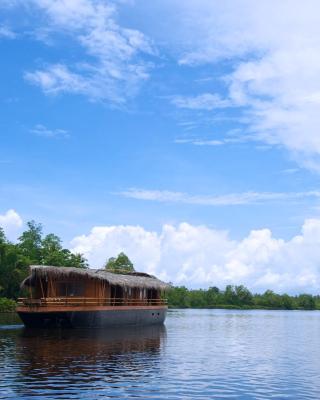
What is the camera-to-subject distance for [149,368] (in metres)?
21.6

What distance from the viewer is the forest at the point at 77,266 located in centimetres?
6688

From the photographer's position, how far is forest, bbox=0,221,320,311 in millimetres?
66875

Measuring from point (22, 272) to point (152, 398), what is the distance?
177ft

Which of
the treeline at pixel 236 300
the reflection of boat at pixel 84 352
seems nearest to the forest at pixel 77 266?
the treeline at pixel 236 300

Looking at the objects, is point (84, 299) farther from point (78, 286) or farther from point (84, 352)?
point (84, 352)

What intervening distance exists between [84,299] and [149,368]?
1731 cm

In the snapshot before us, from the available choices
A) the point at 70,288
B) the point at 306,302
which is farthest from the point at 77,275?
the point at 306,302

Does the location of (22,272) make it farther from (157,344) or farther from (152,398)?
(152,398)

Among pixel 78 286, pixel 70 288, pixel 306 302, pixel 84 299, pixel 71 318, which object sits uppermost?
pixel 78 286

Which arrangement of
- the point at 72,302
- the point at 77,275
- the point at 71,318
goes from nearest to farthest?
the point at 71,318, the point at 72,302, the point at 77,275

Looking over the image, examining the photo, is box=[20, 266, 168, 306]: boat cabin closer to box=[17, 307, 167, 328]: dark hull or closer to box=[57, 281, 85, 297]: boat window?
box=[57, 281, 85, 297]: boat window

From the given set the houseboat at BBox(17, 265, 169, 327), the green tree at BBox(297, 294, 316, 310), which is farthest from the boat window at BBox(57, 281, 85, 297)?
the green tree at BBox(297, 294, 316, 310)

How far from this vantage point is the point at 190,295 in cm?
13850

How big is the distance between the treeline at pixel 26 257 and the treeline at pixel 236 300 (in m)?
53.1
